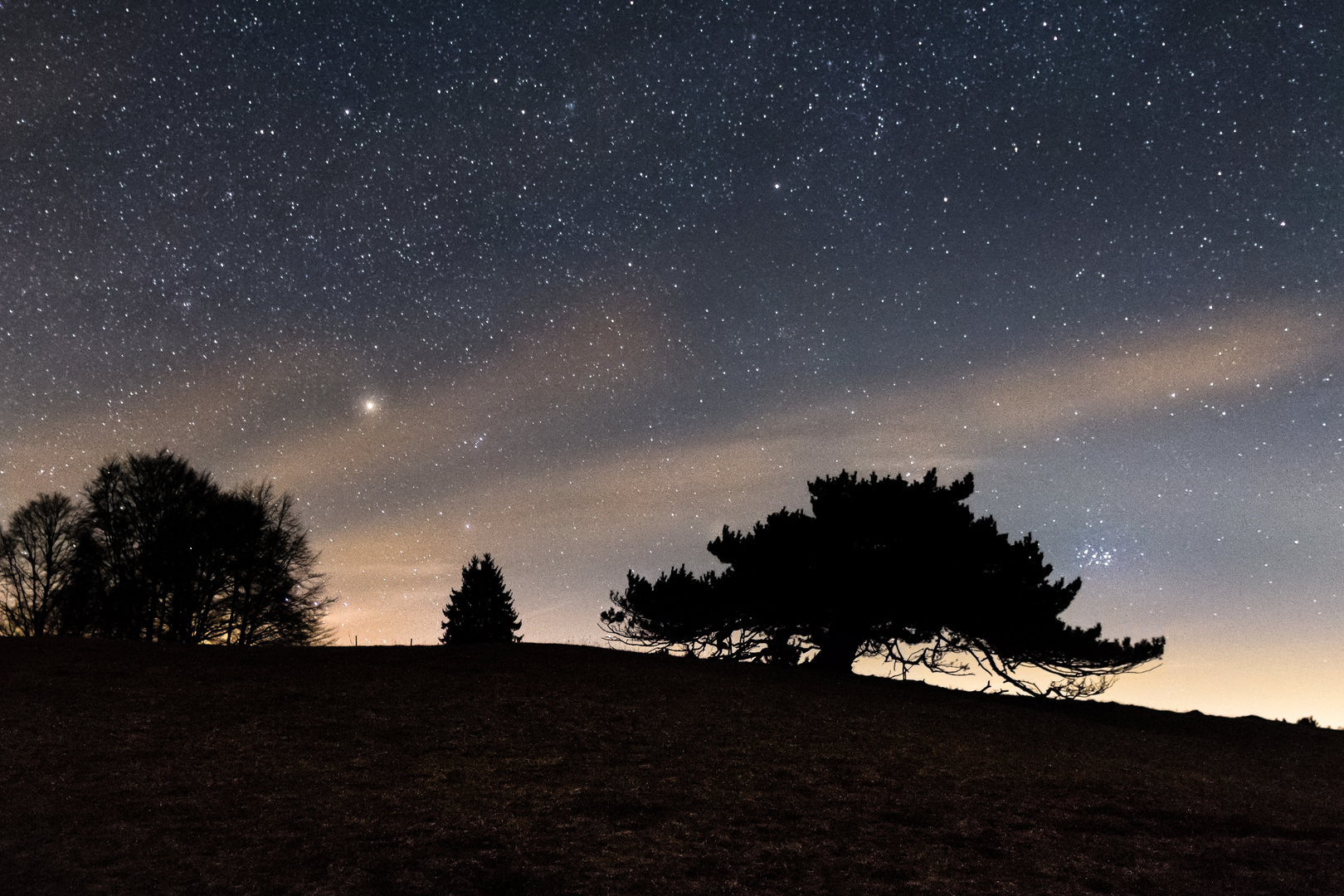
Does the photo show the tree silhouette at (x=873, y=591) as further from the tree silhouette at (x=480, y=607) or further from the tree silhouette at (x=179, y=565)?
the tree silhouette at (x=480, y=607)

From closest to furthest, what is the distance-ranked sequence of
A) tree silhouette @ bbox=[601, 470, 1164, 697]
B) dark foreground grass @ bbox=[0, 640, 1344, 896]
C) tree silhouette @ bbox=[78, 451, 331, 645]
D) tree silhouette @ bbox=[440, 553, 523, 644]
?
dark foreground grass @ bbox=[0, 640, 1344, 896] < tree silhouette @ bbox=[601, 470, 1164, 697] < tree silhouette @ bbox=[78, 451, 331, 645] < tree silhouette @ bbox=[440, 553, 523, 644]

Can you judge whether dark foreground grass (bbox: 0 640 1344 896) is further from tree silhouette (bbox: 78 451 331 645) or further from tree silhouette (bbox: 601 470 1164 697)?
tree silhouette (bbox: 78 451 331 645)

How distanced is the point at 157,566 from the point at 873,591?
2764 cm

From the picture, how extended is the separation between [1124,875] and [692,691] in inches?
414

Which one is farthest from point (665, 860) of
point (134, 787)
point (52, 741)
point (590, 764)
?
point (52, 741)

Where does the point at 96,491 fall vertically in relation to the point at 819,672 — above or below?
above

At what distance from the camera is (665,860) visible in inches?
342

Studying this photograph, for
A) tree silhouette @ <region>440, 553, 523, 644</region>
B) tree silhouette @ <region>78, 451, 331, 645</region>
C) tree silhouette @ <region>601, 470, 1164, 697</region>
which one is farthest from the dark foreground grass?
tree silhouette @ <region>440, 553, 523, 644</region>

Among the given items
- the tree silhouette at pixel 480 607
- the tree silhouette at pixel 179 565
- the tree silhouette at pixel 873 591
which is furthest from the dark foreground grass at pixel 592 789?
the tree silhouette at pixel 480 607

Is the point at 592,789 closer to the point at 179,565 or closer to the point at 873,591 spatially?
the point at 873,591

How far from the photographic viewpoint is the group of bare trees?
3431 centimetres

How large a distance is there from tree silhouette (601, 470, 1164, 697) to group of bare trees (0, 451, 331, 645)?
58.1 ft

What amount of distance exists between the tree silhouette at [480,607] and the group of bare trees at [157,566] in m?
17.4

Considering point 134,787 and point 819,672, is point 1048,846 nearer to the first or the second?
point 134,787
